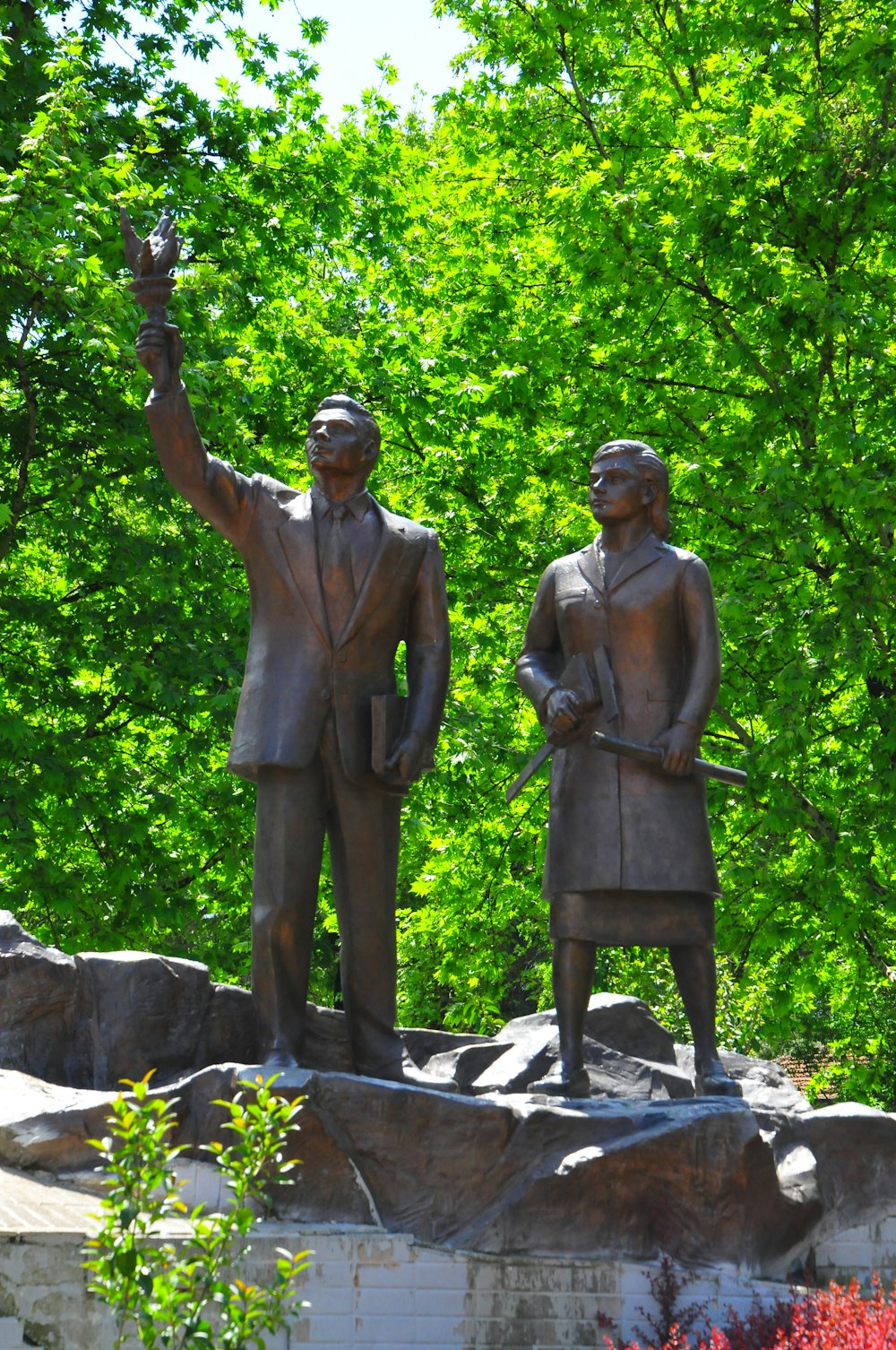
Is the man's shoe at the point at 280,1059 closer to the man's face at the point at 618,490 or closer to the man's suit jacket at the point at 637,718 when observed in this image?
the man's suit jacket at the point at 637,718

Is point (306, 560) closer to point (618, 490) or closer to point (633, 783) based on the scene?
point (618, 490)

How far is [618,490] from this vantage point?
21.5 ft

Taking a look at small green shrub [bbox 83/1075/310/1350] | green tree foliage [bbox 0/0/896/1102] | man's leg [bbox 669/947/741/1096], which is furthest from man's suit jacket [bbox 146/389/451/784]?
green tree foliage [bbox 0/0/896/1102]

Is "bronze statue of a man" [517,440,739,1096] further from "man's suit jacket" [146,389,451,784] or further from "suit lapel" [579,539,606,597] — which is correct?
"man's suit jacket" [146,389,451,784]

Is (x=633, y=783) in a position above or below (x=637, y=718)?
below

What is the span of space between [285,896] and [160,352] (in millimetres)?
1882

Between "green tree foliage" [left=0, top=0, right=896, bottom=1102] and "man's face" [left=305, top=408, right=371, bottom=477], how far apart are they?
4.19 meters

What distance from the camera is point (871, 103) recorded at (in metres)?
11.1

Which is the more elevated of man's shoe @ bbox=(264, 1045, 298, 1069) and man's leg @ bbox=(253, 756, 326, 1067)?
man's leg @ bbox=(253, 756, 326, 1067)

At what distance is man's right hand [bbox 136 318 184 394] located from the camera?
5660 mm

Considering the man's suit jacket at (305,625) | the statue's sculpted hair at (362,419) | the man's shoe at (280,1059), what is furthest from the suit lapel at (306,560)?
the man's shoe at (280,1059)

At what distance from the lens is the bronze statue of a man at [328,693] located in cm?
593

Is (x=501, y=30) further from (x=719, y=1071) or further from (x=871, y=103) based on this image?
(x=719, y=1071)

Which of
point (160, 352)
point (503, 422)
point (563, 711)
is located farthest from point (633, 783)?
point (503, 422)
